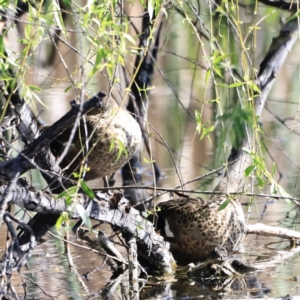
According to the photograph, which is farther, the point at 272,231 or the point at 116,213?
the point at 272,231

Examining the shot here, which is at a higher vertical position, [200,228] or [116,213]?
[116,213]

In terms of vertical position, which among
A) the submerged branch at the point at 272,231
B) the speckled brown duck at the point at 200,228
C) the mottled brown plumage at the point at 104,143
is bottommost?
the submerged branch at the point at 272,231

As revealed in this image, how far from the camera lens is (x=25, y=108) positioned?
3.44 metres

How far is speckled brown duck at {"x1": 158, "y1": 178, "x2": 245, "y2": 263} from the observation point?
430 centimetres

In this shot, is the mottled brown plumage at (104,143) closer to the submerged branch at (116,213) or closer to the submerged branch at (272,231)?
the submerged branch at (116,213)

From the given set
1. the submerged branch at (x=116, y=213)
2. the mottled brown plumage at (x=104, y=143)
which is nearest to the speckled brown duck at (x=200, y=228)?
the submerged branch at (x=116, y=213)

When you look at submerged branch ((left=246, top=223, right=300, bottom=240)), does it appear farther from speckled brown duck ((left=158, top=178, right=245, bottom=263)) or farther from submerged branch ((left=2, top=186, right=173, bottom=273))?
submerged branch ((left=2, top=186, right=173, bottom=273))

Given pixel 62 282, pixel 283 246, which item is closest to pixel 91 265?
pixel 62 282

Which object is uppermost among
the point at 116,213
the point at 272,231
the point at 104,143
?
the point at 104,143

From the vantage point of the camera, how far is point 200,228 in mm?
4332

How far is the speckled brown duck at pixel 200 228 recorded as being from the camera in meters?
4.30

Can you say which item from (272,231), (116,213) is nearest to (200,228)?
(272,231)

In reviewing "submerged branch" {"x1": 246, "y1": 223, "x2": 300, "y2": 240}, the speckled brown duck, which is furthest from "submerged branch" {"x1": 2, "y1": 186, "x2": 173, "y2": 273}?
"submerged branch" {"x1": 246, "y1": 223, "x2": 300, "y2": 240}

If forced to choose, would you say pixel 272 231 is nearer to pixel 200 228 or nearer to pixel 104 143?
pixel 200 228
